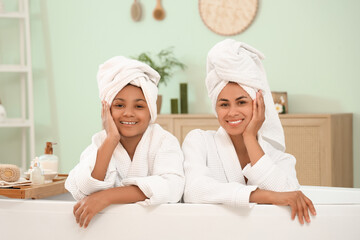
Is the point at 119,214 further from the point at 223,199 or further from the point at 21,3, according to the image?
the point at 21,3

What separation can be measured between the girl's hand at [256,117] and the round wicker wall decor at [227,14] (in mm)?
2016

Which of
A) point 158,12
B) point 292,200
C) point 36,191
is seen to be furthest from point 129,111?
point 158,12

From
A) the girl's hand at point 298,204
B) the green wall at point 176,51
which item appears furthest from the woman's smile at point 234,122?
the green wall at point 176,51

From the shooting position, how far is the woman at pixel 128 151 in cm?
150

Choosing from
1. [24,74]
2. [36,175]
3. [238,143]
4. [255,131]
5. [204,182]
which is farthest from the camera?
[24,74]

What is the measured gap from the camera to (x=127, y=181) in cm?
153

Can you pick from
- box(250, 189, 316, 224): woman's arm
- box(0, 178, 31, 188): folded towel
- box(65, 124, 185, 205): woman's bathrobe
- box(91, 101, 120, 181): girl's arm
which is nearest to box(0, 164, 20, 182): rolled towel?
box(0, 178, 31, 188): folded towel

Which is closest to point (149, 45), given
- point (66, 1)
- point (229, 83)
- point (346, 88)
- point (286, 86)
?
point (66, 1)

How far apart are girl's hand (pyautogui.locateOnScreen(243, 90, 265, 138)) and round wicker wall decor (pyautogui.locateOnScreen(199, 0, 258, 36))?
6.62 feet

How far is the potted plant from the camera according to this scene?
369 cm

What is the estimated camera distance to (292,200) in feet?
4.56

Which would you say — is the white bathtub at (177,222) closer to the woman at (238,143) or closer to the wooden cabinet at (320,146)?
the woman at (238,143)

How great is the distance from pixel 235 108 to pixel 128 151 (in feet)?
1.38

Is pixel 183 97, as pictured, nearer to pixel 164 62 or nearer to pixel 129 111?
pixel 164 62
